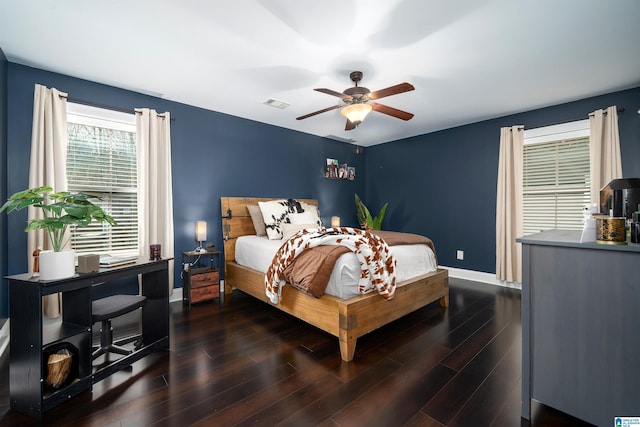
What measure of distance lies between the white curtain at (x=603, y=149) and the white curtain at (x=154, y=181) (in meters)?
4.97

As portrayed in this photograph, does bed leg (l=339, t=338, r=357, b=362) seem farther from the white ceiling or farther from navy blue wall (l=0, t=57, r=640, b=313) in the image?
navy blue wall (l=0, t=57, r=640, b=313)

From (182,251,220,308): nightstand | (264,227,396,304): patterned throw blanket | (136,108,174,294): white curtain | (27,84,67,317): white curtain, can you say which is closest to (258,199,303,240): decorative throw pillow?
(182,251,220,308): nightstand

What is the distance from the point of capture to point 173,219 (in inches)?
137

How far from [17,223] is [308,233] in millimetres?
2643

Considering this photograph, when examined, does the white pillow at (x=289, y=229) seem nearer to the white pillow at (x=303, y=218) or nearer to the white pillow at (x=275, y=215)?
the white pillow at (x=275, y=215)

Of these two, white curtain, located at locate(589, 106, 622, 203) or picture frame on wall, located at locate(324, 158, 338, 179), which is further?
picture frame on wall, located at locate(324, 158, 338, 179)

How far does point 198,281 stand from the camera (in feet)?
10.7

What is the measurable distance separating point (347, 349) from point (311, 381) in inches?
14.3

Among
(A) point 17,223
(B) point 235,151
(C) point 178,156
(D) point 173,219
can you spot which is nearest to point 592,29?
(B) point 235,151

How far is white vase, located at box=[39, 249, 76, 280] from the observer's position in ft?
5.06

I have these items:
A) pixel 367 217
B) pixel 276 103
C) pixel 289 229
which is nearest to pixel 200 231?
pixel 289 229

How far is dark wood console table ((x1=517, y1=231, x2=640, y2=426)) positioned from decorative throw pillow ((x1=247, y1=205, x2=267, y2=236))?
3.02m

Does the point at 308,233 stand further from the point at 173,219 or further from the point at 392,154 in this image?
the point at 392,154

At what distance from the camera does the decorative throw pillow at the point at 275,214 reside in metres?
3.62
